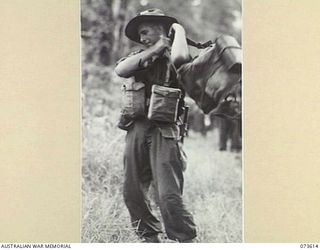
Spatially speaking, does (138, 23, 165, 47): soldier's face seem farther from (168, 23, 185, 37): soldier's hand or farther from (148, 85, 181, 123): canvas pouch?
(148, 85, 181, 123): canvas pouch

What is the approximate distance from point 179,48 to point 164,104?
18 centimetres

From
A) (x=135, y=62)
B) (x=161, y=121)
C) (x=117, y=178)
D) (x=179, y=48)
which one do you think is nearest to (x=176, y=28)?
(x=179, y=48)

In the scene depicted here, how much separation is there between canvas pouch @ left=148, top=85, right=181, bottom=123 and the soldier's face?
0.14 metres

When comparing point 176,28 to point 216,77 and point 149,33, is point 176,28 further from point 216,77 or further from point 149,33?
point 216,77

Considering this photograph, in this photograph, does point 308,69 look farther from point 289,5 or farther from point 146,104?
point 146,104

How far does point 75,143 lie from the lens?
5.34 feet

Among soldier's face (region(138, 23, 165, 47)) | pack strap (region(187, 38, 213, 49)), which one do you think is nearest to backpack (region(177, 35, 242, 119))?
pack strap (region(187, 38, 213, 49))

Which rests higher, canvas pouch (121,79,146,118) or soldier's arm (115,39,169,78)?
soldier's arm (115,39,169,78)

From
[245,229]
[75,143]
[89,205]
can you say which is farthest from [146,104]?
[245,229]

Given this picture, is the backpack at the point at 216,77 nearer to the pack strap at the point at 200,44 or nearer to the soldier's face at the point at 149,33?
the pack strap at the point at 200,44

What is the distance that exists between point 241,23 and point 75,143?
628mm

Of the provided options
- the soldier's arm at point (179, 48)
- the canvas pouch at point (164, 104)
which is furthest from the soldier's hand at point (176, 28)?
the canvas pouch at point (164, 104)

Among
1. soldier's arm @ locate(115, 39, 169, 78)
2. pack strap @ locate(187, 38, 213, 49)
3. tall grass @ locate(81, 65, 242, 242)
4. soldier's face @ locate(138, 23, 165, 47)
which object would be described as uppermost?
soldier's face @ locate(138, 23, 165, 47)

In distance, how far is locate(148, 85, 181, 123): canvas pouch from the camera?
161cm
